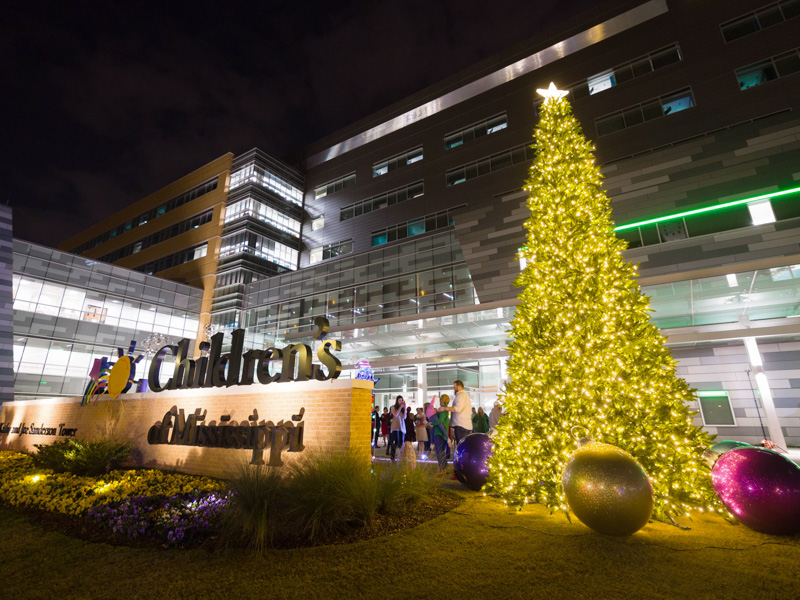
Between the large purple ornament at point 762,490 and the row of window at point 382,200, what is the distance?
27059 mm

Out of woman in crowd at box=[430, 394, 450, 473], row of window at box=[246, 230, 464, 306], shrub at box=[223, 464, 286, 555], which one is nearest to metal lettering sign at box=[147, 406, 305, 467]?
shrub at box=[223, 464, 286, 555]

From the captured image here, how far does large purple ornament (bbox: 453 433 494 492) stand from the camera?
7.22m

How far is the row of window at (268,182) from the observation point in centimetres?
3791

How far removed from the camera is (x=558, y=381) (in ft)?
20.2

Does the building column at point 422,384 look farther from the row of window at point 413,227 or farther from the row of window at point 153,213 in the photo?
the row of window at point 153,213

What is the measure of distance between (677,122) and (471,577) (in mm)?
26054

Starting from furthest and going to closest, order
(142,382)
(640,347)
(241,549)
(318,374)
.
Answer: (142,382), (318,374), (640,347), (241,549)

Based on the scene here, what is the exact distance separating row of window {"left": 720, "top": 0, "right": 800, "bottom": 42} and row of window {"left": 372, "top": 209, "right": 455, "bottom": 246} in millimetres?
18271

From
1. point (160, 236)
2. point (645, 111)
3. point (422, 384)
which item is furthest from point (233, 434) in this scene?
point (160, 236)

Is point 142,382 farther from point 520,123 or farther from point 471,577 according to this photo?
point 520,123

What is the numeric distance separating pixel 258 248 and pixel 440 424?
30.8 meters

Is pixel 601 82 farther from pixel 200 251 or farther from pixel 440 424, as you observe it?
pixel 200 251

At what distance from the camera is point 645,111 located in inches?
879

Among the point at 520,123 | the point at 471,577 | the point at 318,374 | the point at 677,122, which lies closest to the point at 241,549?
the point at 471,577
